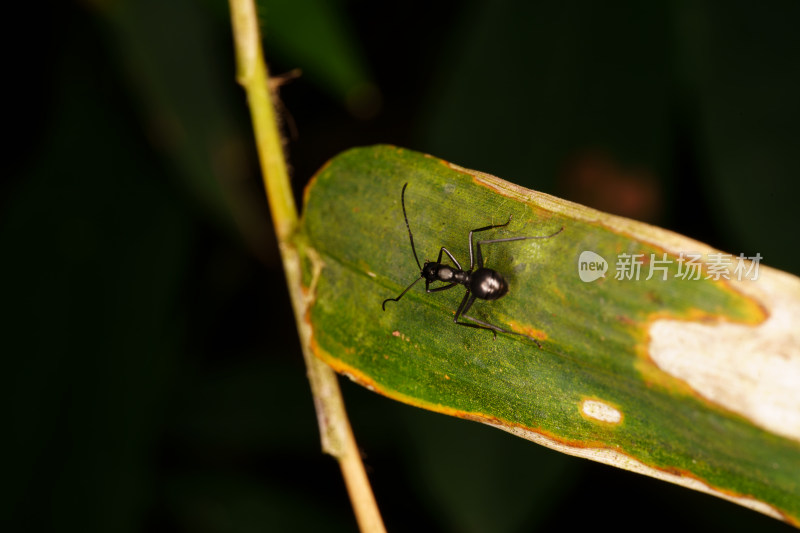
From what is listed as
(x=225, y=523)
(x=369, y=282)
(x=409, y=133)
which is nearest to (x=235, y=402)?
(x=225, y=523)

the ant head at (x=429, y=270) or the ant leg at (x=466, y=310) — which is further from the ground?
the ant head at (x=429, y=270)

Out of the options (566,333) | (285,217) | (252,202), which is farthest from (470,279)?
(252,202)

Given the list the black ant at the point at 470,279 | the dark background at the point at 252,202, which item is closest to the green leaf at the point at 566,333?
the black ant at the point at 470,279

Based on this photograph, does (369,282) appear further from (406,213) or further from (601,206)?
(601,206)

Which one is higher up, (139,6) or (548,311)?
(139,6)

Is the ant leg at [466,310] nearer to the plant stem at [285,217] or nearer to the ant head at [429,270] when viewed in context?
the ant head at [429,270]

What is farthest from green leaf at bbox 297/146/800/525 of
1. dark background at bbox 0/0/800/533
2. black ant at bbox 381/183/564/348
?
dark background at bbox 0/0/800/533

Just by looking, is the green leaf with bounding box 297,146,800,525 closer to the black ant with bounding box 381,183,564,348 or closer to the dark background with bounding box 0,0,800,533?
the black ant with bounding box 381,183,564,348
